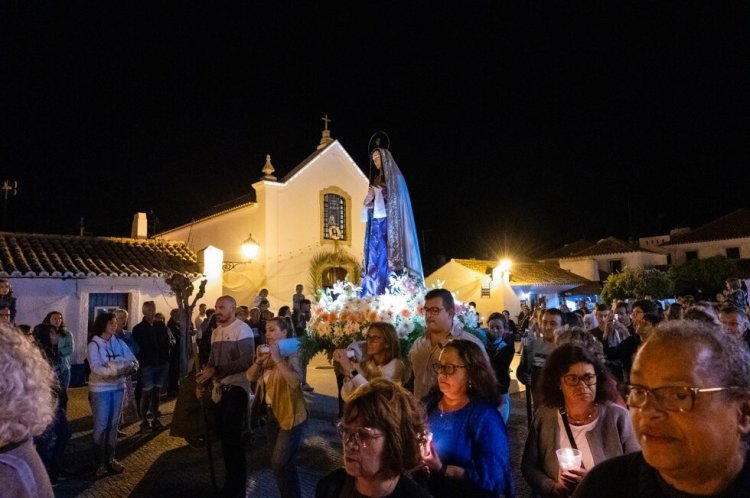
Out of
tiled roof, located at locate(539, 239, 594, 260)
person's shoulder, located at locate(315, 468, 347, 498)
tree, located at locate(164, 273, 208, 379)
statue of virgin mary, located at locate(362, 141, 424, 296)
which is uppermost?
tiled roof, located at locate(539, 239, 594, 260)

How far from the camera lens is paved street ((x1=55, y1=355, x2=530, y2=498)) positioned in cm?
524

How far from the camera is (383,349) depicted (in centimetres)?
437

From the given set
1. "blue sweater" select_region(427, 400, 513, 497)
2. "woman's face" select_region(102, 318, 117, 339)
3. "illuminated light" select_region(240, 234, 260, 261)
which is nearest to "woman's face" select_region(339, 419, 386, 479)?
"blue sweater" select_region(427, 400, 513, 497)

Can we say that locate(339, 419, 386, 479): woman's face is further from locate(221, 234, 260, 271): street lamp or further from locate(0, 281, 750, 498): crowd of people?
locate(221, 234, 260, 271): street lamp

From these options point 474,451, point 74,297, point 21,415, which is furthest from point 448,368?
point 74,297

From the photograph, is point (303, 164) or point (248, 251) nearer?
point (248, 251)

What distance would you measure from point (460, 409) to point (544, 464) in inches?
22.9

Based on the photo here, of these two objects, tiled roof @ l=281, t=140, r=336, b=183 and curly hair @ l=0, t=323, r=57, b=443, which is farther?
tiled roof @ l=281, t=140, r=336, b=183

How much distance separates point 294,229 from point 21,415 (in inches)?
694

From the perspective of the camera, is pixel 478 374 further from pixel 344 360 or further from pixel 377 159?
pixel 377 159

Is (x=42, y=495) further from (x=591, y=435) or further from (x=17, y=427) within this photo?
(x=591, y=435)

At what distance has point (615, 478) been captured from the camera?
149 centimetres

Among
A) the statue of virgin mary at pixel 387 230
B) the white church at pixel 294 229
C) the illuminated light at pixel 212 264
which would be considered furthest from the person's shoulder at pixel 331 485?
the white church at pixel 294 229

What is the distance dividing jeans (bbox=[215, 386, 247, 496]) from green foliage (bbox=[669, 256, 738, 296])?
3319cm
